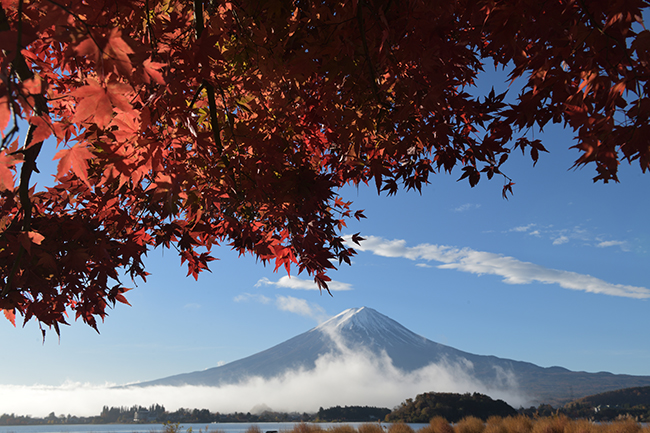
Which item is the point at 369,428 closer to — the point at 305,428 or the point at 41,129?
the point at 305,428

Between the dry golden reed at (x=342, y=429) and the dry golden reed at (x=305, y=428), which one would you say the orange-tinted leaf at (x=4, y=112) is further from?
the dry golden reed at (x=305, y=428)

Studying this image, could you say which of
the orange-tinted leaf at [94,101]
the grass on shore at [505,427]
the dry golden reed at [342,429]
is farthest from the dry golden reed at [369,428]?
the orange-tinted leaf at [94,101]

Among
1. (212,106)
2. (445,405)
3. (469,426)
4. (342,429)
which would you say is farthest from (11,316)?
(445,405)

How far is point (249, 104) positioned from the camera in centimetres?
413

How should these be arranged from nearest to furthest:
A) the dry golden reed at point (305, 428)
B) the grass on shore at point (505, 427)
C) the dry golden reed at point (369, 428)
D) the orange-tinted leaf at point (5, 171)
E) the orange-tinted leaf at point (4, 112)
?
the orange-tinted leaf at point (4, 112), the orange-tinted leaf at point (5, 171), the grass on shore at point (505, 427), the dry golden reed at point (369, 428), the dry golden reed at point (305, 428)

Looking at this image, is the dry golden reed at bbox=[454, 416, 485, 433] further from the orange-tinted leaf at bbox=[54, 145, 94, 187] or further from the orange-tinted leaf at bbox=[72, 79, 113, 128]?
the orange-tinted leaf at bbox=[72, 79, 113, 128]

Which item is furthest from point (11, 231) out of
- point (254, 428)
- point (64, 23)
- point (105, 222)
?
point (254, 428)

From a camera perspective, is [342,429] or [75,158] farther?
[342,429]

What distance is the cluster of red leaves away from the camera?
2.02 metres

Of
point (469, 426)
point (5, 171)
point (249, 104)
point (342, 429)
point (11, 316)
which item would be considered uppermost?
point (249, 104)

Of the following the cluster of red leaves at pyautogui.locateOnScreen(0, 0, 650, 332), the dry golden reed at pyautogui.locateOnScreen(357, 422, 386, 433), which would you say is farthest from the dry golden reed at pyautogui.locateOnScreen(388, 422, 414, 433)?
the cluster of red leaves at pyautogui.locateOnScreen(0, 0, 650, 332)

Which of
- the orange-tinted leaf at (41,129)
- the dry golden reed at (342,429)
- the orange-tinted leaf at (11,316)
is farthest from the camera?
the dry golden reed at (342,429)

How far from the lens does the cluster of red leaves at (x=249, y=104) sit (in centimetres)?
202

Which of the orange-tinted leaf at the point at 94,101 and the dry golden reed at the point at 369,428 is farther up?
the orange-tinted leaf at the point at 94,101
